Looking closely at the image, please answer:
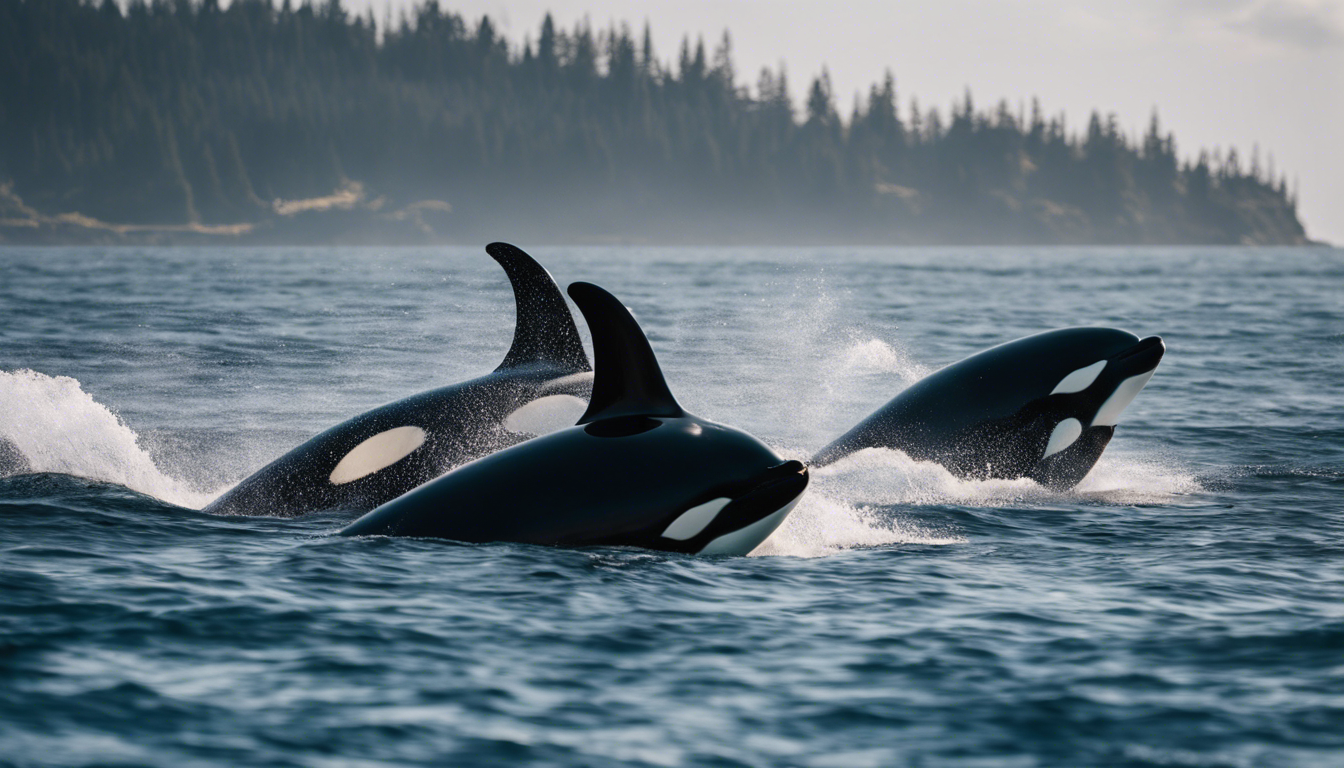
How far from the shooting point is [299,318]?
111 feet

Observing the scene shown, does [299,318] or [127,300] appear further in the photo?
[127,300]

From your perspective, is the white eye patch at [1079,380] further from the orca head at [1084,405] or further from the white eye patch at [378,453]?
the white eye patch at [378,453]

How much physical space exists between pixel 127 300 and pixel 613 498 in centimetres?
3567

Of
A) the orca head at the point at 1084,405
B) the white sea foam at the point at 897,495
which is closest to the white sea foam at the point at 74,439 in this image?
the white sea foam at the point at 897,495

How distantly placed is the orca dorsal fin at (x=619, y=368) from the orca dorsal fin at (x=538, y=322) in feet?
7.23

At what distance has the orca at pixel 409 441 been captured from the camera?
10.1 meters

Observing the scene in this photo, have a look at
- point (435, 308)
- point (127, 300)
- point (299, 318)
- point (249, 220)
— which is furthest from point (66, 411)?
point (249, 220)

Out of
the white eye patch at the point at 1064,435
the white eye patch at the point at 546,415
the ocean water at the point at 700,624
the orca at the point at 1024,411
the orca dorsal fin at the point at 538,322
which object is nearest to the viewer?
the ocean water at the point at 700,624

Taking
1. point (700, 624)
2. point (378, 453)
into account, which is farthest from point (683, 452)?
point (378, 453)

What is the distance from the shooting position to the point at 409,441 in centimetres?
1020

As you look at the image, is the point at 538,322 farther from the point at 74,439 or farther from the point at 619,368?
the point at 74,439

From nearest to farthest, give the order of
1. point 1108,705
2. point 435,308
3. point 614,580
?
point 1108,705
point 614,580
point 435,308

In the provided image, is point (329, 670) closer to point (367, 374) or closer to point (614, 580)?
point (614, 580)

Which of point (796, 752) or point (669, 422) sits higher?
point (669, 422)
